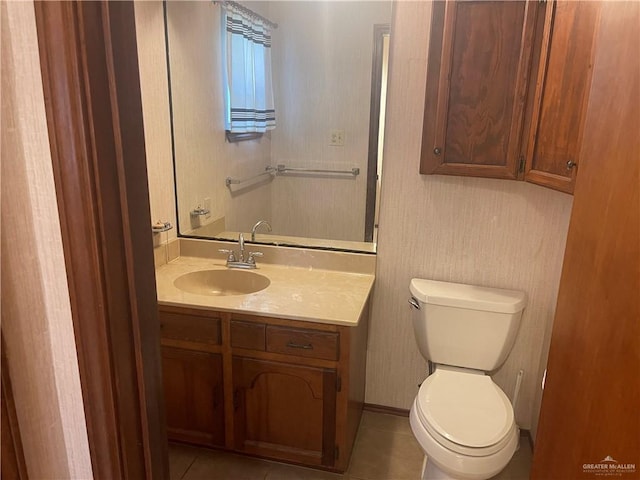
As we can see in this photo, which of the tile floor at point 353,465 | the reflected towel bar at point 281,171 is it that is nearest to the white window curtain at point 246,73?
the reflected towel bar at point 281,171

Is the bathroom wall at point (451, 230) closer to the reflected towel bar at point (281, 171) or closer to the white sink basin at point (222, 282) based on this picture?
the reflected towel bar at point (281, 171)

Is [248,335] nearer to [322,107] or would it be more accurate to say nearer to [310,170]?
[310,170]

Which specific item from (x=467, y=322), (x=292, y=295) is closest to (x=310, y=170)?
(x=292, y=295)

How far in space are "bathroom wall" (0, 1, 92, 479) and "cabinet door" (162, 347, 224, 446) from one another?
1.07 m

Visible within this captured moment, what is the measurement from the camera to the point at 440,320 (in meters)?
2.00

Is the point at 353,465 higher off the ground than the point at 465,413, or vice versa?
the point at 465,413

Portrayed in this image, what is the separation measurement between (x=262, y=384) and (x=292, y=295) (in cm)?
39

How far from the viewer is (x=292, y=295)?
197cm

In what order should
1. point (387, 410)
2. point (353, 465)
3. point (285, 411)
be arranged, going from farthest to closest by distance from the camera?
point (387, 410) < point (353, 465) < point (285, 411)

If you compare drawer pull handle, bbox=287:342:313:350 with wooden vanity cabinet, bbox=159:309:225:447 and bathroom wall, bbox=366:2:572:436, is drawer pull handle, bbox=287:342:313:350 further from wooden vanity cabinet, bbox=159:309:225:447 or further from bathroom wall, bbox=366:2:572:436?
bathroom wall, bbox=366:2:572:436

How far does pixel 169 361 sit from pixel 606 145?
1.78 metres

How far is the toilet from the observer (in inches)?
62.6

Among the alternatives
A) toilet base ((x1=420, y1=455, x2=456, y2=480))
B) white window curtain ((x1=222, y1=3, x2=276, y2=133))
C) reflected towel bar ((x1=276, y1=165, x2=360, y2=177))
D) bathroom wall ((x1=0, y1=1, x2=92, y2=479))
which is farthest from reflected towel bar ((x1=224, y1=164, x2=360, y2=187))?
bathroom wall ((x1=0, y1=1, x2=92, y2=479))

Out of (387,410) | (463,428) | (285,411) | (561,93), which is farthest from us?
(387,410)
